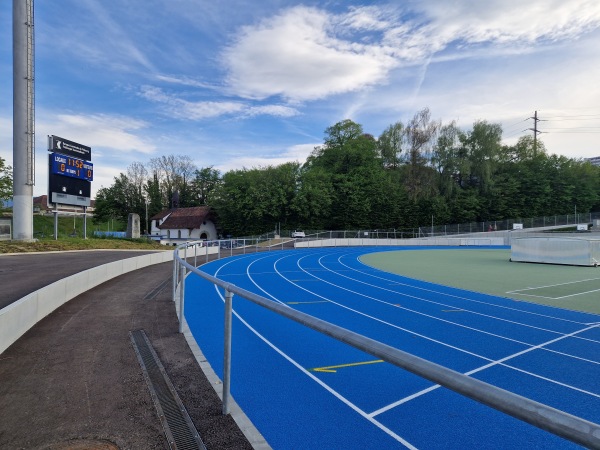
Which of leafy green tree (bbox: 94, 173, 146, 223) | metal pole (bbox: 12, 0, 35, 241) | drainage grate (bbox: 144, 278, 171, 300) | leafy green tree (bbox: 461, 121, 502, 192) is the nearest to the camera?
drainage grate (bbox: 144, 278, 171, 300)

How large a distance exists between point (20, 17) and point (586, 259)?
37.3 m

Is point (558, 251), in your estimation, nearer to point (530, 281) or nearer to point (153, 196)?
point (530, 281)

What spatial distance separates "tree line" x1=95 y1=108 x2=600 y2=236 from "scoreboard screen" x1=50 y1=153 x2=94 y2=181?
Result: 24.8 m

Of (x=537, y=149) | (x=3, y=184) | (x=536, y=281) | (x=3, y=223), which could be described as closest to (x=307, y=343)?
(x=536, y=281)

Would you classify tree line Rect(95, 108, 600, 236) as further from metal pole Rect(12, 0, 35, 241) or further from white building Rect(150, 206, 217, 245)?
metal pole Rect(12, 0, 35, 241)

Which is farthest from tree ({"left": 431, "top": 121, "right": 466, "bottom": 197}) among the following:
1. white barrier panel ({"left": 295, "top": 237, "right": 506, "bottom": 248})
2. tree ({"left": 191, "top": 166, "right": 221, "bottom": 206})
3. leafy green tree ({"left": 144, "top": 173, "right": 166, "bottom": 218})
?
leafy green tree ({"left": 144, "top": 173, "right": 166, "bottom": 218})

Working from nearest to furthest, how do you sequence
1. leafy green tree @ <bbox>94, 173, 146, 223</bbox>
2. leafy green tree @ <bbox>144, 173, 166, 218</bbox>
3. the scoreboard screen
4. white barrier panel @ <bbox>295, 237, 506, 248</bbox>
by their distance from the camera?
1. the scoreboard screen
2. white barrier panel @ <bbox>295, 237, 506, 248</bbox>
3. leafy green tree @ <bbox>94, 173, 146, 223</bbox>
4. leafy green tree @ <bbox>144, 173, 166, 218</bbox>

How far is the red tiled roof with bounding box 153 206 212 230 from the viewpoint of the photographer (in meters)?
56.3

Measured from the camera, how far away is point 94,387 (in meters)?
4.26

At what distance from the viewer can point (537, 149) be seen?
2736 inches

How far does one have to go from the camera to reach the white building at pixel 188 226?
185 ft

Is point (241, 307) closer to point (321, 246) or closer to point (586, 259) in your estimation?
point (586, 259)

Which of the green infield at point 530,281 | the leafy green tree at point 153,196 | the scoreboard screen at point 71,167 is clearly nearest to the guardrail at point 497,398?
the green infield at point 530,281

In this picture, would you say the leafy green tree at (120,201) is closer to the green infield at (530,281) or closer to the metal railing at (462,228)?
the metal railing at (462,228)
